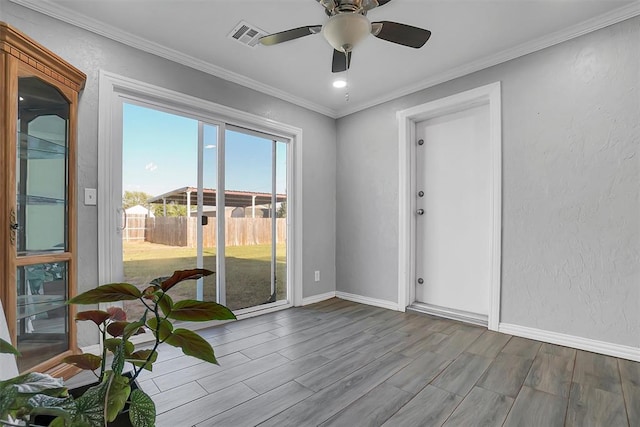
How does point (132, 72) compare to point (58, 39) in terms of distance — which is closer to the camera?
point (58, 39)

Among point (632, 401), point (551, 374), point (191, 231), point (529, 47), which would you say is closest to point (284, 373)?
point (191, 231)

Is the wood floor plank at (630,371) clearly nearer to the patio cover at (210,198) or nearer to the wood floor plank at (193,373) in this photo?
the wood floor plank at (193,373)

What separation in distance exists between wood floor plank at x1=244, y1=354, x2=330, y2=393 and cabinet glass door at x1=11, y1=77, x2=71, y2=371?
4.04ft

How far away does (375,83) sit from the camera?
317 cm

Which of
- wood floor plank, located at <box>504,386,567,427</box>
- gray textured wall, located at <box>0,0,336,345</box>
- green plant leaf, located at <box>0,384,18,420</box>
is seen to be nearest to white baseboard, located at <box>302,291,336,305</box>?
gray textured wall, located at <box>0,0,336,345</box>

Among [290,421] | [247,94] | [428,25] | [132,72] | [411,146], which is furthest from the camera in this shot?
[411,146]

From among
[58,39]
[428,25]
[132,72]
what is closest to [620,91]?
[428,25]

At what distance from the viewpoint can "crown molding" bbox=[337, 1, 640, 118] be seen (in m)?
2.11

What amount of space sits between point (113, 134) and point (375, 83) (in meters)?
2.45

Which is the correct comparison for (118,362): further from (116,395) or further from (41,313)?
(41,313)

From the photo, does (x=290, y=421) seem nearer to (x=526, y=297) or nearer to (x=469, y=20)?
(x=526, y=297)

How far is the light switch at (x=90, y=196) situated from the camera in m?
2.18

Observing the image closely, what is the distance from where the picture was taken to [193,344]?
1.99 feet

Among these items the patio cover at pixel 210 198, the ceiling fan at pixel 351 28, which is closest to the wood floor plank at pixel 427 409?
the ceiling fan at pixel 351 28
